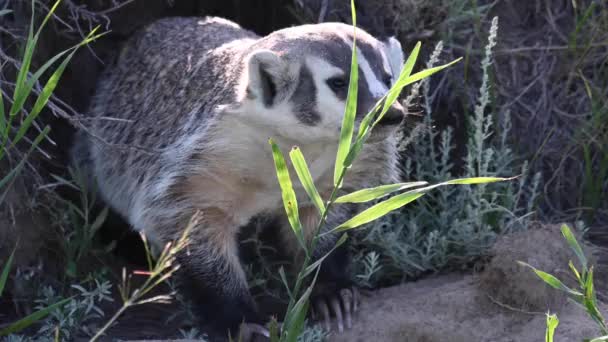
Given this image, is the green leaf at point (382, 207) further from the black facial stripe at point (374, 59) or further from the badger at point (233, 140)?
the black facial stripe at point (374, 59)

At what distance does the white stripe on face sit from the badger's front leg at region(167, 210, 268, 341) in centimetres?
54

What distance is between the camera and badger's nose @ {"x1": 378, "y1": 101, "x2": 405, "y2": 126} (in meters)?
1.71

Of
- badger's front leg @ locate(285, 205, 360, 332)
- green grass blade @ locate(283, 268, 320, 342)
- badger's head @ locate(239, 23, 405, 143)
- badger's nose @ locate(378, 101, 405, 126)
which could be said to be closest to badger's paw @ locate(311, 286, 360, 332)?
badger's front leg @ locate(285, 205, 360, 332)

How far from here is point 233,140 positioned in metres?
2.01

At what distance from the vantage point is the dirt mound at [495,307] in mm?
1966

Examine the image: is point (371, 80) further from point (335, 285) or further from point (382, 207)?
point (335, 285)

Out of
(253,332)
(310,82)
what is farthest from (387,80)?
(253,332)

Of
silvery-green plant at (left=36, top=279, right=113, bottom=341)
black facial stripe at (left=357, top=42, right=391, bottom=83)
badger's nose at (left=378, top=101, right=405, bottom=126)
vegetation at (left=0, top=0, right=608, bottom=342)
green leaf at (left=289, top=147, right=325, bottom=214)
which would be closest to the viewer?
green leaf at (left=289, top=147, right=325, bottom=214)

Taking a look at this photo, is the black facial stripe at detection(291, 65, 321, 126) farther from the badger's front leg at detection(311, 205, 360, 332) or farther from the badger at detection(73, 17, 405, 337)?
the badger's front leg at detection(311, 205, 360, 332)

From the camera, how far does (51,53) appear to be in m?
2.70

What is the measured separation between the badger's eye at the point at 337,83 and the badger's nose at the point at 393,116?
0.42 feet

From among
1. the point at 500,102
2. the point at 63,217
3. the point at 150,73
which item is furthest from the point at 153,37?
the point at 500,102

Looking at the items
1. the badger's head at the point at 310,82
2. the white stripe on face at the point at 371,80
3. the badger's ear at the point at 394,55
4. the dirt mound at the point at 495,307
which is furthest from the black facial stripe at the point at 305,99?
the dirt mound at the point at 495,307

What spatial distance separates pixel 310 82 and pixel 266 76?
0.09 meters
